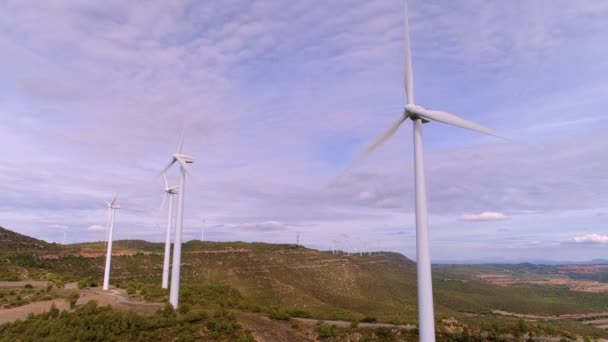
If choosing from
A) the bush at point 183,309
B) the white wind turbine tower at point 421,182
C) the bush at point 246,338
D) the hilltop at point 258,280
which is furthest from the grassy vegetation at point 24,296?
the white wind turbine tower at point 421,182

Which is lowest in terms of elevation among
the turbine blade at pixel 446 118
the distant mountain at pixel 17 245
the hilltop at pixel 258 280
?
the hilltop at pixel 258 280

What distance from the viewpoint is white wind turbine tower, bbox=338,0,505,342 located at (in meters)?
21.6

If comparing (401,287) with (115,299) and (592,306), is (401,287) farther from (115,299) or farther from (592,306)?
(115,299)

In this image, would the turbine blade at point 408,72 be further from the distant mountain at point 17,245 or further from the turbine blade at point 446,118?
the distant mountain at point 17,245

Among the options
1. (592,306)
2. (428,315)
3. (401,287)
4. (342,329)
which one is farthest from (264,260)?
(592,306)

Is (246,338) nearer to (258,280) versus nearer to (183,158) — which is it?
(183,158)

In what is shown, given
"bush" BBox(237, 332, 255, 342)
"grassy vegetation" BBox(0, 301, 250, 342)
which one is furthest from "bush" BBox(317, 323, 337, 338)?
"grassy vegetation" BBox(0, 301, 250, 342)

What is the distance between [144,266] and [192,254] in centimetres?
2416

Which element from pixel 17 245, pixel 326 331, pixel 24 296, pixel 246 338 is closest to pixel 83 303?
pixel 24 296

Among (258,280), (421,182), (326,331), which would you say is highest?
(421,182)

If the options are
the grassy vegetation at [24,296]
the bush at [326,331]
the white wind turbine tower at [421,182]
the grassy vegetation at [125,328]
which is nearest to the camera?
the white wind turbine tower at [421,182]

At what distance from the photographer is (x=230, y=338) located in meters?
36.4

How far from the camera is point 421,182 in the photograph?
23578mm

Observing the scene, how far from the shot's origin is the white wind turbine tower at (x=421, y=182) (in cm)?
→ 2161
